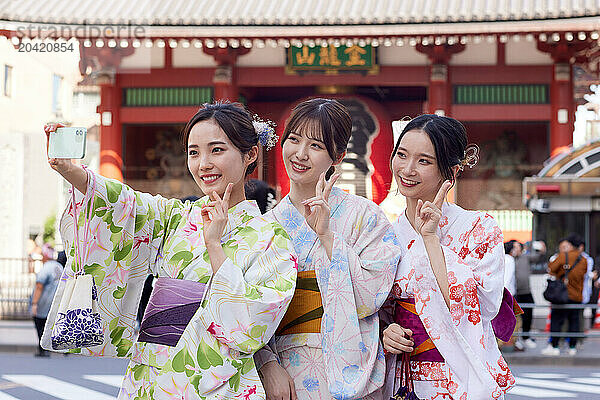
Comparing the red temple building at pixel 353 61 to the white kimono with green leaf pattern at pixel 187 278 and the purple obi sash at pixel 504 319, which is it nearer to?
the purple obi sash at pixel 504 319

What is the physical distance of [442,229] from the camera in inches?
128

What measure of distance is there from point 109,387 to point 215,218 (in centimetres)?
564

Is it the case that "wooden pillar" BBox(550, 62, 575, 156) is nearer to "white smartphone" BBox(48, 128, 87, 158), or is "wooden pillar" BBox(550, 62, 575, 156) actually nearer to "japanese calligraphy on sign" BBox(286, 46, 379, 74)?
"japanese calligraphy on sign" BBox(286, 46, 379, 74)

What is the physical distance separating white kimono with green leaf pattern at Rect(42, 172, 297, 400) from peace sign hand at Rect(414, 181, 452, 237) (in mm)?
469

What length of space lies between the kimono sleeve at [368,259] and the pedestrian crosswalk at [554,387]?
5.03m

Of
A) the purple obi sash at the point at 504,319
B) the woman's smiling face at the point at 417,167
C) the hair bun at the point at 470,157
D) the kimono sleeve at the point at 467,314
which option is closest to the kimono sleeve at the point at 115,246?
the woman's smiling face at the point at 417,167

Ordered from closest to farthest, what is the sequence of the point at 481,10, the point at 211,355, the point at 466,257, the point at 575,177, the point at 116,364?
the point at 211,355
the point at 466,257
the point at 116,364
the point at 481,10
the point at 575,177

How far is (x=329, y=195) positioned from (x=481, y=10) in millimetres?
9785

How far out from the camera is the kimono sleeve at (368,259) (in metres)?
3.02

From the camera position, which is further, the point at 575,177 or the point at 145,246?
the point at 575,177

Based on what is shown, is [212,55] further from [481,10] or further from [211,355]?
[211,355]

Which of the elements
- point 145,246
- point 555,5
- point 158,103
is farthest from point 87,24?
point 145,246

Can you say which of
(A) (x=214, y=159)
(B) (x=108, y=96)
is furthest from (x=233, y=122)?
(B) (x=108, y=96)

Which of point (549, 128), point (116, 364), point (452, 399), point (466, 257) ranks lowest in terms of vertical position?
point (116, 364)
